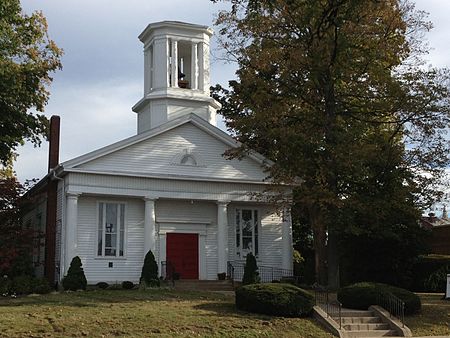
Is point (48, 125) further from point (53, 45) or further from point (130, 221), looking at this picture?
point (130, 221)

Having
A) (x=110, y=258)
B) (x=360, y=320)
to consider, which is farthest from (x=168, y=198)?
(x=360, y=320)

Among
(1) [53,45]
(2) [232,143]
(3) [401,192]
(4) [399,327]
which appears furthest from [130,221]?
(4) [399,327]

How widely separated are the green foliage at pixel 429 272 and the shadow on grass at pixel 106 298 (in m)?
12.6

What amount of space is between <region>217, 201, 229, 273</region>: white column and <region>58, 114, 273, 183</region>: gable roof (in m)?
1.38

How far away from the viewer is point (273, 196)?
3038 cm

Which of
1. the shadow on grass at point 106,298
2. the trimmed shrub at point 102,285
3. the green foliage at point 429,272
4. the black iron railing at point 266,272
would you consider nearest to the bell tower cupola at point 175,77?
the black iron railing at point 266,272

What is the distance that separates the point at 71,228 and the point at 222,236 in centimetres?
684

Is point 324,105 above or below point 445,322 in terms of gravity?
above

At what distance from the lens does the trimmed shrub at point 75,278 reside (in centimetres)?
2733

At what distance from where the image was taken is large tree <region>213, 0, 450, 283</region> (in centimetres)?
2764

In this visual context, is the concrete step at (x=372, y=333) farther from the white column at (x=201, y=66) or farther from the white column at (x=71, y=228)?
the white column at (x=201, y=66)

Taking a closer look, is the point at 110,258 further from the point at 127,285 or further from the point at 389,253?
the point at 389,253

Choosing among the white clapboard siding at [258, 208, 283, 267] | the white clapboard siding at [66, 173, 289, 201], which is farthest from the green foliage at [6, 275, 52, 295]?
the white clapboard siding at [258, 208, 283, 267]

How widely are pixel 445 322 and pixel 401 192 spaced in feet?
23.9
